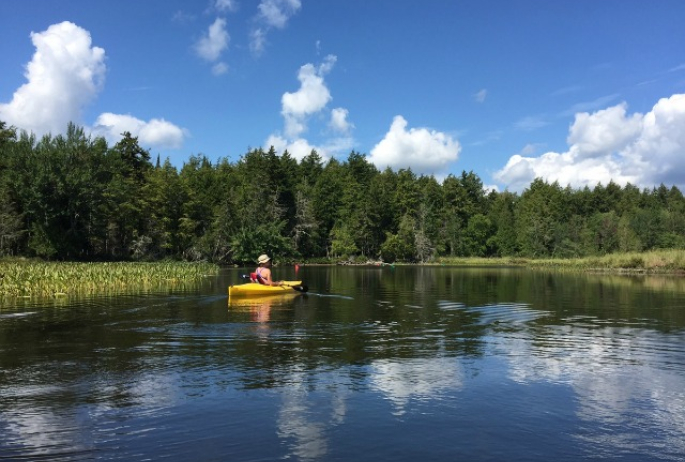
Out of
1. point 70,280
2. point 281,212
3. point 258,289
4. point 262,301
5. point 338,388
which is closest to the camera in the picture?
point 338,388

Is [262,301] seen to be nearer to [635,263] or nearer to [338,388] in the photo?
[338,388]

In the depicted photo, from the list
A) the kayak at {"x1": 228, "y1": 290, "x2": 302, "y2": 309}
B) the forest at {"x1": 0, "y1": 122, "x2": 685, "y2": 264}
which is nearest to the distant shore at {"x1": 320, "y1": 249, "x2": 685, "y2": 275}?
the forest at {"x1": 0, "y1": 122, "x2": 685, "y2": 264}

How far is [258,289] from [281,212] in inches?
2523

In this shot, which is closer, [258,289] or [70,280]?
[258,289]

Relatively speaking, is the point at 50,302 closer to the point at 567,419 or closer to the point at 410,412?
the point at 410,412

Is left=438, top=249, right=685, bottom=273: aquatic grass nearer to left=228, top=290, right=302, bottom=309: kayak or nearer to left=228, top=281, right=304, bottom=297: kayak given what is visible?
left=228, top=281, right=304, bottom=297: kayak

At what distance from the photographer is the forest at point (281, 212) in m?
56.5

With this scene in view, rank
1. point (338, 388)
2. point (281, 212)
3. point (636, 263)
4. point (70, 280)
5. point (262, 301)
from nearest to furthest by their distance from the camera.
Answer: point (338, 388) → point (262, 301) → point (70, 280) → point (636, 263) → point (281, 212)

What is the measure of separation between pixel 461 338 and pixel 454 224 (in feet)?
316

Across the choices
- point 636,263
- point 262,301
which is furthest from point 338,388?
point 636,263

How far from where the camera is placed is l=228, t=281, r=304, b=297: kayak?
85.7 ft

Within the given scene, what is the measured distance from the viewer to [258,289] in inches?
1073

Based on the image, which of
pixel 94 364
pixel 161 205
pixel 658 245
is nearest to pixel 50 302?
pixel 94 364

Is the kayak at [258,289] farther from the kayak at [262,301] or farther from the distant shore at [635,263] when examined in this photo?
the distant shore at [635,263]
